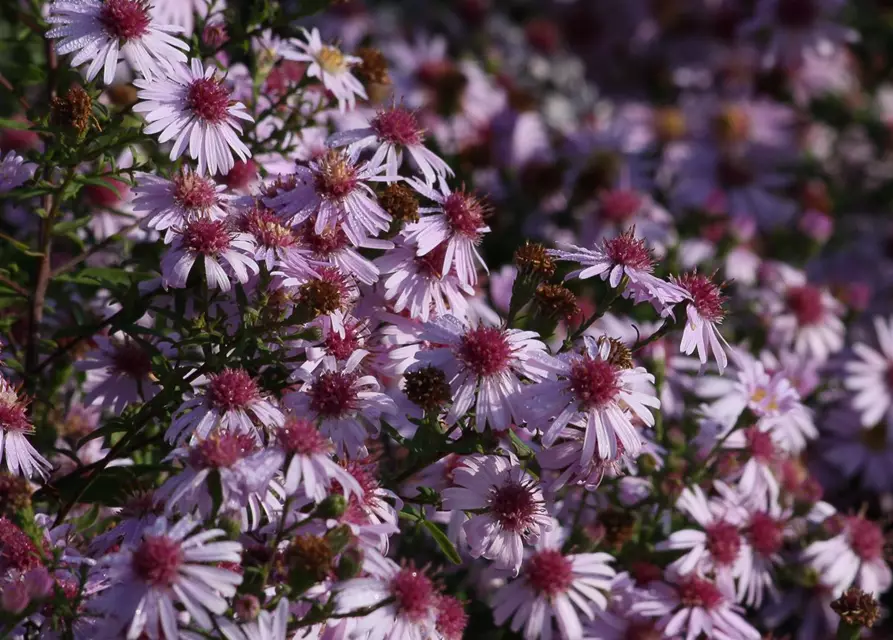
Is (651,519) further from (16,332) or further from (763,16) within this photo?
(763,16)

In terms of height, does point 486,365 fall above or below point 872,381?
above

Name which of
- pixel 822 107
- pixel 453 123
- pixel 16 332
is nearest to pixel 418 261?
pixel 16 332

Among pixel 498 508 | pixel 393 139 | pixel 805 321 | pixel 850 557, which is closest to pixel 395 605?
pixel 498 508

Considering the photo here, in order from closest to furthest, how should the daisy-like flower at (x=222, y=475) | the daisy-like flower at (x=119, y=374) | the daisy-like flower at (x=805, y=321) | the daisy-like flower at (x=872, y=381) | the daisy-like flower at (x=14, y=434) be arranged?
the daisy-like flower at (x=222, y=475), the daisy-like flower at (x=14, y=434), the daisy-like flower at (x=119, y=374), the daisy-like flower at (x=872, y=381), the daisy-like flower at (x=805, y=321)

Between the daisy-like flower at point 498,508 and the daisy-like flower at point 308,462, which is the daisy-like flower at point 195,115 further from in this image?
the daisy-like flower at point 498,508

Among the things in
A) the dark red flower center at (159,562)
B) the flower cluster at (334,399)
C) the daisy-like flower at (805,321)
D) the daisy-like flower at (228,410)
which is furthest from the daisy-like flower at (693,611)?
the daisy-like flower at (805,321)

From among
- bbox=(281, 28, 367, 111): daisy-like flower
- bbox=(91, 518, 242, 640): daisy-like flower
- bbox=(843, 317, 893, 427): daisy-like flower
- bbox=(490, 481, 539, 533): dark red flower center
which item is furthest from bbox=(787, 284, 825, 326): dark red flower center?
bbox=(91, 518, 242, 640): daisy-like flower

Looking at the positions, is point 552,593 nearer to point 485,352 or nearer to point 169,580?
point 485,352
